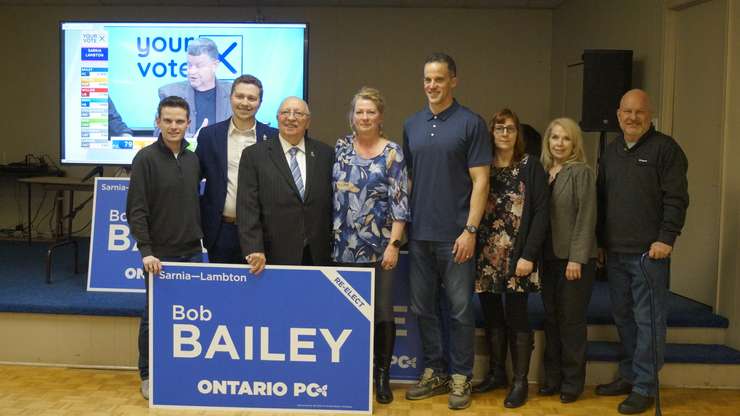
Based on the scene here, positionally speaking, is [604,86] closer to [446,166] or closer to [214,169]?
[446,166]

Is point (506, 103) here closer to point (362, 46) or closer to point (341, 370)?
point (362, 46)

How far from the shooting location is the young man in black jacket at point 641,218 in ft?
10.8

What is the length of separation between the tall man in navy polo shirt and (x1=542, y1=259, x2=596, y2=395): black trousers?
0.43 metres

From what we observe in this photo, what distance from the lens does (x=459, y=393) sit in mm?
3348

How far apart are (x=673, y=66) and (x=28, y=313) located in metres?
4.20

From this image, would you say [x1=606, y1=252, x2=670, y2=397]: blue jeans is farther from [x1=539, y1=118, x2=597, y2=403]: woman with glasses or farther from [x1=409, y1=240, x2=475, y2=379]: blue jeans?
[x1=409, y1=240, x2=475, y2=379]: blue jeans

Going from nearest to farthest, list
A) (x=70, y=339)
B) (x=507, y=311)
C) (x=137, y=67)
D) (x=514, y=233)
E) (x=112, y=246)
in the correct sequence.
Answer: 1. (x=514, y=233)
2. (x=507, y=311)
3. (x=70, y=339)
4. (x=112, y=246)
5. (x=137, y=67)

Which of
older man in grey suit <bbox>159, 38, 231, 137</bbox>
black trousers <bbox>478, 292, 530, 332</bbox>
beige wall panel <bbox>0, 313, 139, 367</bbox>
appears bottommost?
beige wall panel <bbox>0, 313, 139, 367</bbox>

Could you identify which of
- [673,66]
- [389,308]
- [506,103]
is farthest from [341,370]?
[506,103]

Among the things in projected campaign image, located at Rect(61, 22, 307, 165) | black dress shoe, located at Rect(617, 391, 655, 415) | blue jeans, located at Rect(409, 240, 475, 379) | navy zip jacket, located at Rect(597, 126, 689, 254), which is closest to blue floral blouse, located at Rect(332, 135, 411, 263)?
blue jeans, located at Rect(409, 240, 475, 379)

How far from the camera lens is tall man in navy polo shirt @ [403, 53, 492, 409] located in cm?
319

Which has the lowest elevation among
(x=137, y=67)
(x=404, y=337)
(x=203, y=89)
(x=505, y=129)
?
(x=404, y=337)

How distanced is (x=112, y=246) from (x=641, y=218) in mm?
2730

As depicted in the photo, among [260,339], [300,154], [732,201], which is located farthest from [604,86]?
[260,339]
